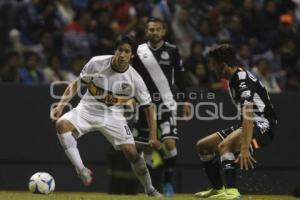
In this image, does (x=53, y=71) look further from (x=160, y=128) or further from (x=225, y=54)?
(x=225, y=54)

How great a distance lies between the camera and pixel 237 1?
19.3m

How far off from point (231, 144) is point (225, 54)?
1.08m

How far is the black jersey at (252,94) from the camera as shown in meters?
10.7

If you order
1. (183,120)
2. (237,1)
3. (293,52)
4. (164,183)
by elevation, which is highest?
(237,1)

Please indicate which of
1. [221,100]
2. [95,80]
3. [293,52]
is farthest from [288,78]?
[95,80]

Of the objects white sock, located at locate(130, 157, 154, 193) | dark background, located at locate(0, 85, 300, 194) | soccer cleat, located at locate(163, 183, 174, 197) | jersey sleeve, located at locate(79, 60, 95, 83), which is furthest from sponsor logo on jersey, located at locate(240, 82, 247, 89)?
dark background, located at locate(0, 85, 300, 194)

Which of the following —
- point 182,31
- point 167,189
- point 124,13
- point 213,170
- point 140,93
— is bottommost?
point 167,189

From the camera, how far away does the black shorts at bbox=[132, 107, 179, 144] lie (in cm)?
1330

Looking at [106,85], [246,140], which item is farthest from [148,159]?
[246,140]

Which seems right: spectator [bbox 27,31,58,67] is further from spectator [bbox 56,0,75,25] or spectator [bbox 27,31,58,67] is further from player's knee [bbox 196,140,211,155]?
player's knee [bbox 196,140,211,155]

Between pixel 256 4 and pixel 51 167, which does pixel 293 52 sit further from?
pixel 51 167

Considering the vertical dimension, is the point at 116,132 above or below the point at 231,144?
above

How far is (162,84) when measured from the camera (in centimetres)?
1355

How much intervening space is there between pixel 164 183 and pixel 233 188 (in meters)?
2.65
